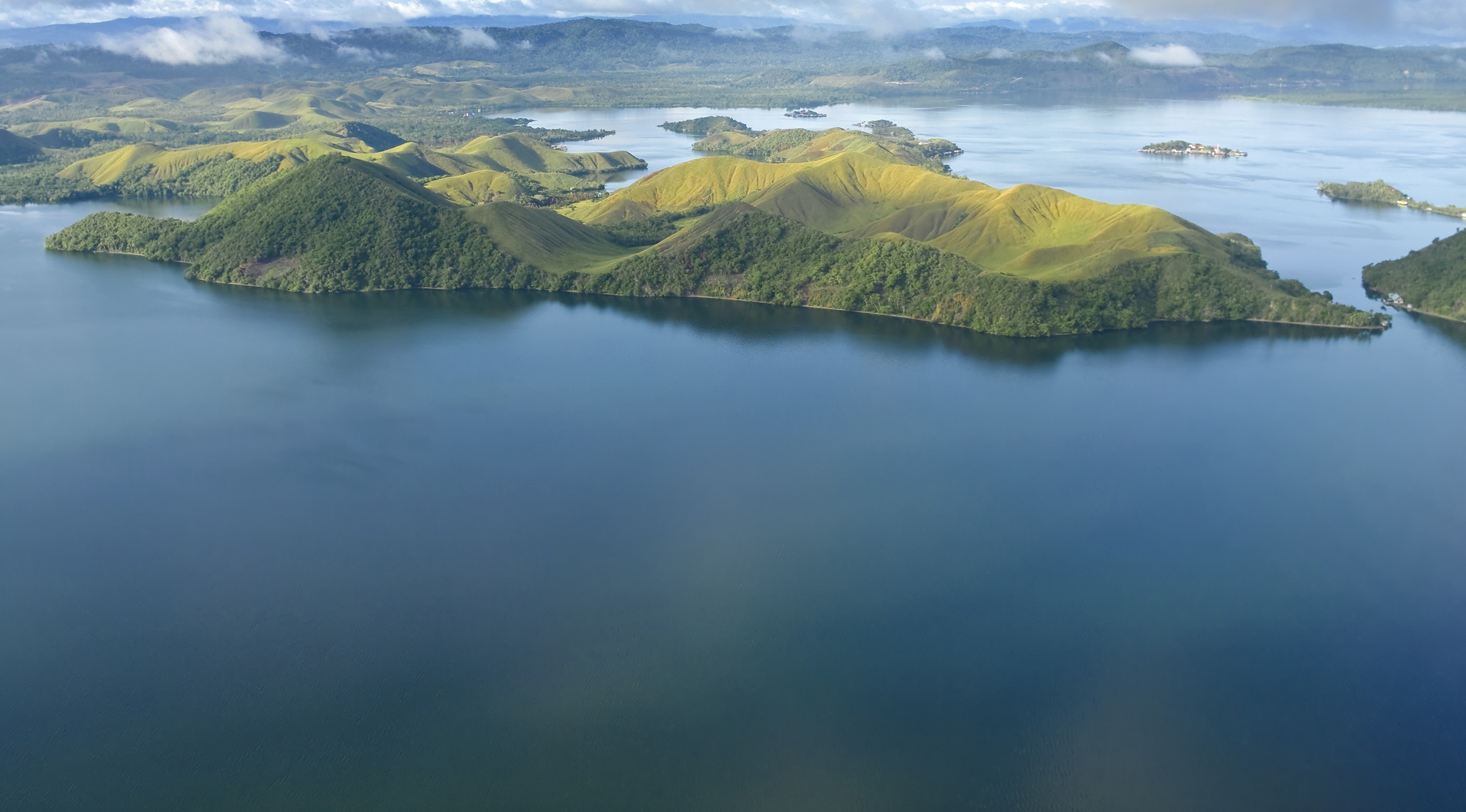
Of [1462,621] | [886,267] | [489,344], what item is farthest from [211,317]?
[1462,621]

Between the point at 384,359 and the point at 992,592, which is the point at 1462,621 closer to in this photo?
the point at 992,592

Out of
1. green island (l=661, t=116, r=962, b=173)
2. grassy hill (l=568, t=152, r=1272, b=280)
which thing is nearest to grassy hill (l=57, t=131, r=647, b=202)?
grassy hill (l=568, t=152, r=1272, b=280)

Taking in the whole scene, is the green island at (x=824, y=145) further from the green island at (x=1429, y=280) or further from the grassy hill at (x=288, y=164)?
the green island at (x=1429, y=280)

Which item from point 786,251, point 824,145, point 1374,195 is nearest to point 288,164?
point 824,145

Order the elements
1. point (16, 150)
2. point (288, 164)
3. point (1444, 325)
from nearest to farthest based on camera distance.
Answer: point (1444, 325)
point (288, 164)
point (16, 150)

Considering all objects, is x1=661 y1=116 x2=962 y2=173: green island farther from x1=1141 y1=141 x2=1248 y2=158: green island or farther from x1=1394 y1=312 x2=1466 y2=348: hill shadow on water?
x1=1394 y1=312 x2=1466 y2=348: hill shadow on water

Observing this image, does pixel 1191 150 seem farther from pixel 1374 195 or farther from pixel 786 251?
pixel 786 251

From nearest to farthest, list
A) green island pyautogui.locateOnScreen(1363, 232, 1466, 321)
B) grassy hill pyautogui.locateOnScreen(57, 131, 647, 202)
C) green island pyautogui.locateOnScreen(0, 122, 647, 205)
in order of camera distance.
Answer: green island pyautogui.locateOnScreen(1363, 232, 1466, 321), green island pyautogui.locateOnScreen(0, 122, 647, 205), grassy hill pyautogui.locateOnScreen(57, 131, 647, 202)
